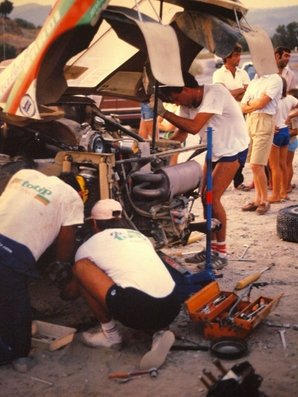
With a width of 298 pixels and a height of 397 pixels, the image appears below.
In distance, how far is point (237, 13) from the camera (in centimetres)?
620

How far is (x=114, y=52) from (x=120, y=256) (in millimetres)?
3061

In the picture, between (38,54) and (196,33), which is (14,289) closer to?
(38,54)

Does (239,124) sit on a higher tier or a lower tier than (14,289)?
higher

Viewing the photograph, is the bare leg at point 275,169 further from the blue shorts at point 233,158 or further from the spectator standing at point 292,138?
the blue shorts at point 233,158

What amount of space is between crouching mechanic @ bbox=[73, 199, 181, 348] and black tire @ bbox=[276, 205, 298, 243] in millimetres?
3391

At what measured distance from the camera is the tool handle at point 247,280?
617 cm

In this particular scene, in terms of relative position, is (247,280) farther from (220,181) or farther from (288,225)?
(288,225)

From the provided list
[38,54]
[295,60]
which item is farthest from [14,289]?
[295,60]

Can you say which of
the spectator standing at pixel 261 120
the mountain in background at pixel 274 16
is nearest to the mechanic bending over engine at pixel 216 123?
the spectator standing at pixel 261 120

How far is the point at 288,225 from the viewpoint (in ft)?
25.7

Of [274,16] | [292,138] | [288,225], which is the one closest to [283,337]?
[288,225]

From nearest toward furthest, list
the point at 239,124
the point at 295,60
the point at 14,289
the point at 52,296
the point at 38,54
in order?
1. the point at 14,289
2. the point at 38,54
3. the point at 52,296
4. the point at 239,124
5. the point at 295,60

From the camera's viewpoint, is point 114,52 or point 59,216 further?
point 114,52

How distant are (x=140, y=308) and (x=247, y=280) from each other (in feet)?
6.75
